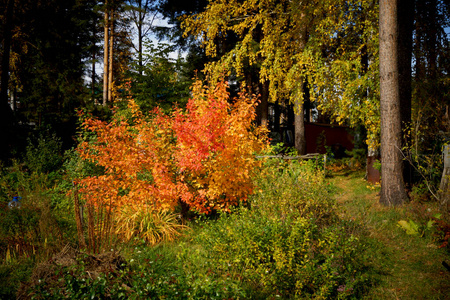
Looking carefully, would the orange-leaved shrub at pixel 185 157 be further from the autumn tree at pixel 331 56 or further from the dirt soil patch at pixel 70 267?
the autumn tree at pixel 331 56

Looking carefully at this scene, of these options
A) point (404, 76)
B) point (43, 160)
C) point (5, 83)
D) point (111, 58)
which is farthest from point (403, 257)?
point (111, 58)

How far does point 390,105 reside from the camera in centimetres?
717

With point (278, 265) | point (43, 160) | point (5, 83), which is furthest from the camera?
point (5, 83)

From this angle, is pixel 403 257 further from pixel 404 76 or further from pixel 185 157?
pixel 404 76

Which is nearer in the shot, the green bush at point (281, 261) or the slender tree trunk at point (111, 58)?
the green bush at point (281, 261)

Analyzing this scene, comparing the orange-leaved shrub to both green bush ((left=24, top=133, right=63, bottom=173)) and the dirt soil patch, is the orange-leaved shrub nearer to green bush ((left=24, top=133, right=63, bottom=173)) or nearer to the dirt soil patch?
the dirt soil patch

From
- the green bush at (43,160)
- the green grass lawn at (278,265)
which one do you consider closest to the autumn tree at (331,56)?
the green grass lawn at (278,265)

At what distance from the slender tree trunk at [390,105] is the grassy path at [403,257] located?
0.69 m

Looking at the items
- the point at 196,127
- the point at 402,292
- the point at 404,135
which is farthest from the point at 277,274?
the point at 404,135

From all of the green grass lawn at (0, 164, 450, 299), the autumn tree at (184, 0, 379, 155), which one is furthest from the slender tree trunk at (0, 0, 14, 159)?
the green grass lawn at (0, 164, 450, 299)

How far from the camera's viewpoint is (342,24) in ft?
32.7

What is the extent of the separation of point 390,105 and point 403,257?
381 cm

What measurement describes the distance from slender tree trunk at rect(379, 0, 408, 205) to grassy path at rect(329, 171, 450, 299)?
694mm

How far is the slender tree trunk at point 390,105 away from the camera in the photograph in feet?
23.1
